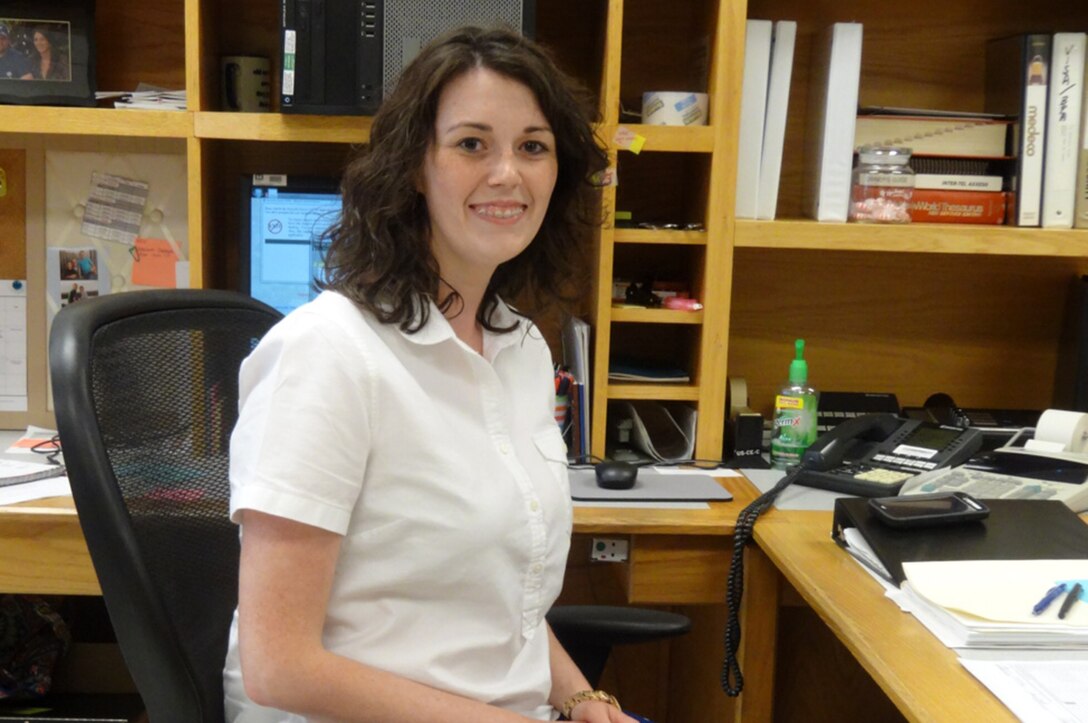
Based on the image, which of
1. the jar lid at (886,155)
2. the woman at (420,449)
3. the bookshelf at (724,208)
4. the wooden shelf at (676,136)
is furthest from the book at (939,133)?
the woman at (420,449)

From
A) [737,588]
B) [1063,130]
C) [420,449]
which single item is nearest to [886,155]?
[1063,130]

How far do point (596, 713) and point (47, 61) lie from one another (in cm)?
150

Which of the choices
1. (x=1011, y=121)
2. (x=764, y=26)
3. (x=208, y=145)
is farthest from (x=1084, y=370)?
(x=208, y=145)

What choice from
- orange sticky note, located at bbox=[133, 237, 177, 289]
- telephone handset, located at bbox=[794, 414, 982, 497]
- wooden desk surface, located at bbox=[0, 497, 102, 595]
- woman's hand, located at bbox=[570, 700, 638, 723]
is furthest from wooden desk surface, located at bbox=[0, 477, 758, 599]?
orange sticky note, located at bbox=[133, 237, 177, 289]

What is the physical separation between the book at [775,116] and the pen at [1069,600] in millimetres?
944

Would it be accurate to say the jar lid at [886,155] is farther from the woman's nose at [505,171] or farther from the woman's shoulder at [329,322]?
the woman's shoulder at [329,322]

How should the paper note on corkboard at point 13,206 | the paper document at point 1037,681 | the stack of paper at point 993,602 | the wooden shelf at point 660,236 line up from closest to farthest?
the paper document at point 1037,681 → the stack of paper at point 993,602 → the wooden shelf at point 660,236 → the paper note on corkboard at point 13,206

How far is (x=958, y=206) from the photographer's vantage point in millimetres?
2018

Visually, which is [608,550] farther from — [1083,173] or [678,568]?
[1083,173]

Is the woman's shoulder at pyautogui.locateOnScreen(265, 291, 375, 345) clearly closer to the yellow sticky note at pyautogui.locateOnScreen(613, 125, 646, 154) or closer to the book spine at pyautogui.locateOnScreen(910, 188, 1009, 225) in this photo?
the yellow sticky note at pyautogui.locateOnScreen(613, 125, 646, 154)

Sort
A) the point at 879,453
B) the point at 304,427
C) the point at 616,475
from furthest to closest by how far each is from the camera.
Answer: the point at 879,453 → the point at 616,475 → the point at 304,427

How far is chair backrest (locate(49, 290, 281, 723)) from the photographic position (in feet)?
3.20

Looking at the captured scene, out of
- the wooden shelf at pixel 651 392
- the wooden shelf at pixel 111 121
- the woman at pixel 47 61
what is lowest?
the wooden shelf at pixel 651 392

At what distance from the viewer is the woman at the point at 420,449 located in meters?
0.99
